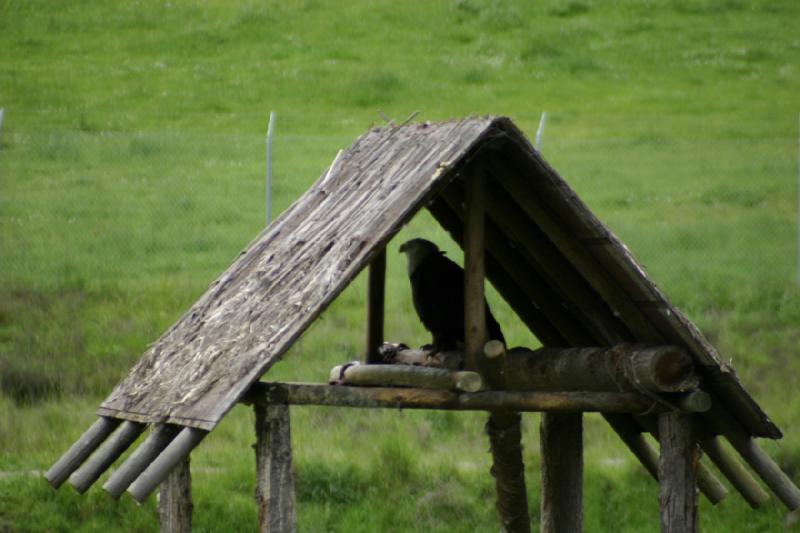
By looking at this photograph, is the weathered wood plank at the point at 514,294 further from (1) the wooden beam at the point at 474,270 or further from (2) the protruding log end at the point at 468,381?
(2) the protruding log end at the point at 468,381

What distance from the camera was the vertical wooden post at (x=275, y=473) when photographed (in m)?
6.66

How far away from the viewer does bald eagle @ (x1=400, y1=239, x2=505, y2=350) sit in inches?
306

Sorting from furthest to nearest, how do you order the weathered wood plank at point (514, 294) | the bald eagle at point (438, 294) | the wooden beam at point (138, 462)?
the weathered wood plank at point (514, 294), the bald eagle at point (438, 294), the wooden beam at point (138, 462)

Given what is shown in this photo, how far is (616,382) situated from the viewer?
7.02 metres

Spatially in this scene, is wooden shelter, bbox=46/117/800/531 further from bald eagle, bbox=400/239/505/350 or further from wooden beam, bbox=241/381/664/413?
bald eagle, bbox=400/239/505/350

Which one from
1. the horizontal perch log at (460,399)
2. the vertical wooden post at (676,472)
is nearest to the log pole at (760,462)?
the vertical wooden post at (676,472)

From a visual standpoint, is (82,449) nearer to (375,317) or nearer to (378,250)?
(378,250)

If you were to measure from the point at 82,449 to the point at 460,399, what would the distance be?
175 cm

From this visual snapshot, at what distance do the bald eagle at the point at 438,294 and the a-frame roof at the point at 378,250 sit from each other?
289 mm

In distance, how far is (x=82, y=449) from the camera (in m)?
7.11

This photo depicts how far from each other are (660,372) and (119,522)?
6.20 metres

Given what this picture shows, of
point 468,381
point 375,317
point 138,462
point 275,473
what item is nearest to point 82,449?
point 138,462

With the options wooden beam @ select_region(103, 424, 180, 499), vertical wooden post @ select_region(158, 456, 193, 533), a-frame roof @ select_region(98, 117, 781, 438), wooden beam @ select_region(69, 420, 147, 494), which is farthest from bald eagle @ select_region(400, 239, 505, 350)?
wooden beam @ select_region(103, 424, 180, 499)

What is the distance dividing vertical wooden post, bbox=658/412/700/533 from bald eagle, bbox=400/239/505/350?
106 centimetres
